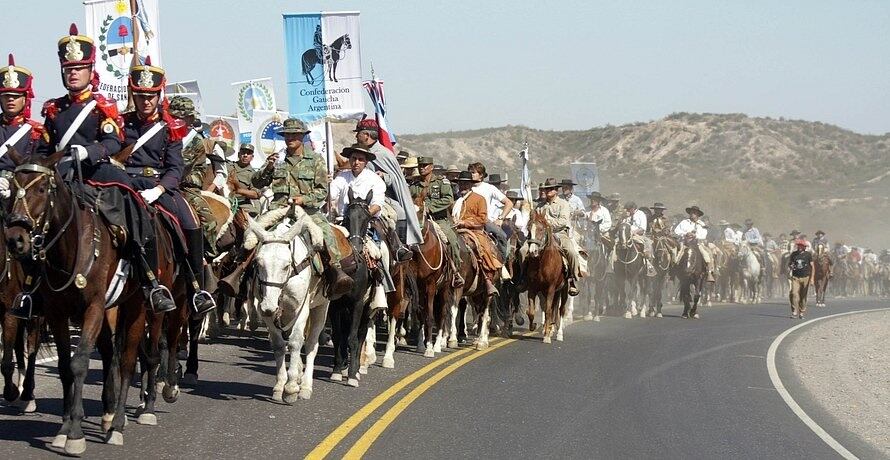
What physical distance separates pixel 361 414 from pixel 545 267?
10.2 metres

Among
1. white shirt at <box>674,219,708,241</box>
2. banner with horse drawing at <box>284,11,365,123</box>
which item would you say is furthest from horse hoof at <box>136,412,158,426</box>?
white shirt at <box>674,219,708,241</box>

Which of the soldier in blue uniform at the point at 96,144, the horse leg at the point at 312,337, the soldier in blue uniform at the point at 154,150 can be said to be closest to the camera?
the soldier in blue uniform at the point at 96,144

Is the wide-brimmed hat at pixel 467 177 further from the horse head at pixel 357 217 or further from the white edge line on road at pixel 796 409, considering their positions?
the horse head at pixel 357 217

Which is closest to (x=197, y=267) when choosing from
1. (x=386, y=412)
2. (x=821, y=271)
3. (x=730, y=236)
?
(x=386, y=412)

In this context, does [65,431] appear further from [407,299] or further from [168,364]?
[407,299]

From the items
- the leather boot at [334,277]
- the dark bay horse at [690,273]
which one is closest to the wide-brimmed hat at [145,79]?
the leather boot at [334,277]

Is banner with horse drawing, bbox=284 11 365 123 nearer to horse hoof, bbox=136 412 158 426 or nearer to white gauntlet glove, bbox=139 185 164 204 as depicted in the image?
white gauntlet glove, bbox=139 185 164 204

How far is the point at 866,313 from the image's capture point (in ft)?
138

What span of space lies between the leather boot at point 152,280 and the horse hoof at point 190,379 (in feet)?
11.5

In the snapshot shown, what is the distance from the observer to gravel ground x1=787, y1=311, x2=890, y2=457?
15.0m

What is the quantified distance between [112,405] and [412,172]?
34.9 feet

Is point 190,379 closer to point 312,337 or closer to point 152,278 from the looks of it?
point 312,337

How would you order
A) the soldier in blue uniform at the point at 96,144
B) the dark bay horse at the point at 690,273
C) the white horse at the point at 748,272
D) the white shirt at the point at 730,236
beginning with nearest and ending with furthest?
the soldier in blue uniform at the point at 96,144
the dark bay horse at the point at 690,273
the white horse at the point at 748,272
the white shirt at the point at 730,236

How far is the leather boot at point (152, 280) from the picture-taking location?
34.2 ft
